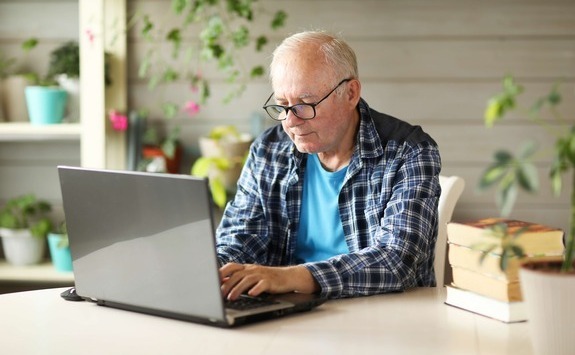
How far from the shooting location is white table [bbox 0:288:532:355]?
5.17ft

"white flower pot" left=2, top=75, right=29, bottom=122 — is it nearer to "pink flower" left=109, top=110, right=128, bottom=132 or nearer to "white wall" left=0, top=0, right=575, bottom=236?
"pink flower" left=109, top=110, right=128, bottom=132

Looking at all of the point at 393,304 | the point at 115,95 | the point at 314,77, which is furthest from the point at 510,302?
the point at 115,95

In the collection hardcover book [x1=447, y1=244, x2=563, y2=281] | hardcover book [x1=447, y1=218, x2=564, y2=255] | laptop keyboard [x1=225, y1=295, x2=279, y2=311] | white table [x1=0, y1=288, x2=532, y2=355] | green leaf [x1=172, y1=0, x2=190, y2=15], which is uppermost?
green leaf [x1=172, y1=0, x2=190, y2=15]

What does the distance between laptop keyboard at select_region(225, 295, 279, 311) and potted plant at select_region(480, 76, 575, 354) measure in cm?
52

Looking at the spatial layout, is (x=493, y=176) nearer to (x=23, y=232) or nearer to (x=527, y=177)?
(x=527, y=177)

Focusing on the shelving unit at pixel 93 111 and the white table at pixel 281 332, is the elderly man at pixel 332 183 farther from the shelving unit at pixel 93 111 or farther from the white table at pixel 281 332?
the shelving unit at pixel 93 111

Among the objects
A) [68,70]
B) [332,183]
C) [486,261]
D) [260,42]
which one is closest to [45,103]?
[68,70]

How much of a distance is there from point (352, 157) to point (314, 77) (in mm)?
218

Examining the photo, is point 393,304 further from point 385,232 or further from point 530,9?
point 530,9

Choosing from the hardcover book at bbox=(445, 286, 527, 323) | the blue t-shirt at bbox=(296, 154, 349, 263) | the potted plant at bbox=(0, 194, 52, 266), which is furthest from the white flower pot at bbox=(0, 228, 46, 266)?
the hardcover book at bbox=(445, 286, 527, 323)

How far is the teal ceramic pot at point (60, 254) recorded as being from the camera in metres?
3.47

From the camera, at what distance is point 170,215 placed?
1657mm

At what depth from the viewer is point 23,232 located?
355 centimetres

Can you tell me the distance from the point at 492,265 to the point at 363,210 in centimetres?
63
